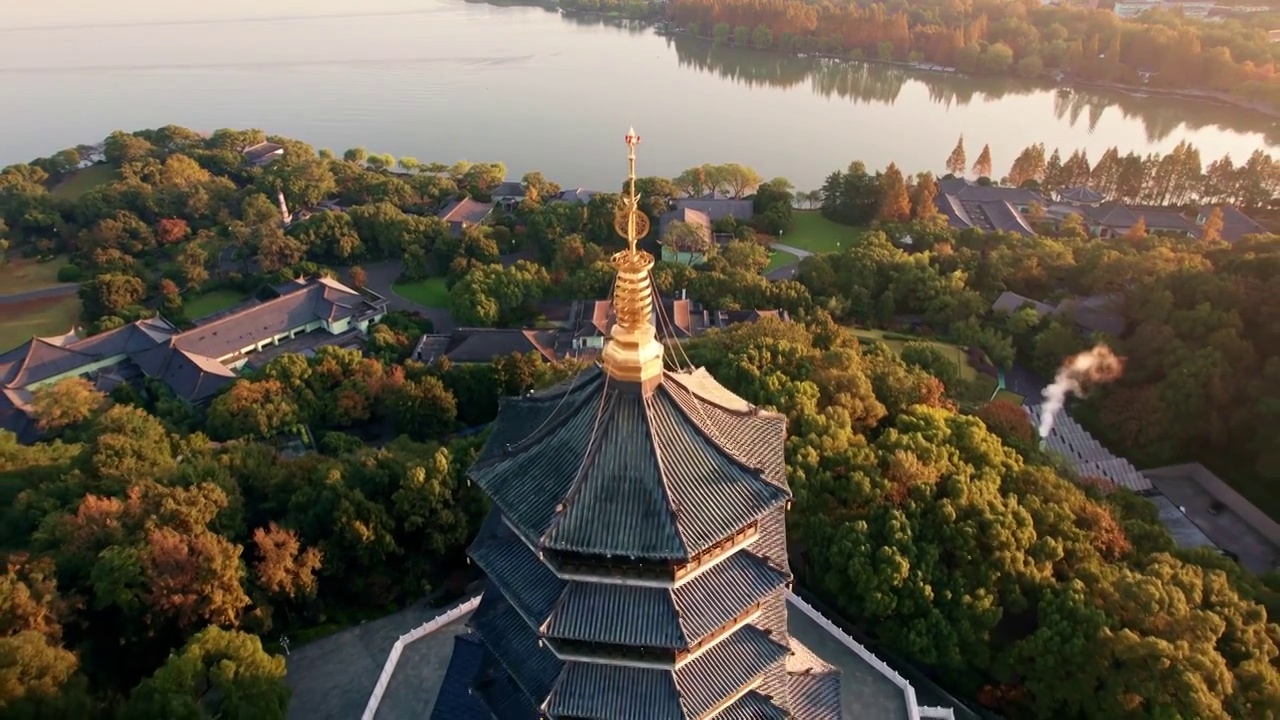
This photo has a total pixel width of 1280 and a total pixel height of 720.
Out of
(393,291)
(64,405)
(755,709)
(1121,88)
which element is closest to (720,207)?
(393,291)

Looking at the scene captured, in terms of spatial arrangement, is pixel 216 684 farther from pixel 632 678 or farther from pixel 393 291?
pixel 393 291

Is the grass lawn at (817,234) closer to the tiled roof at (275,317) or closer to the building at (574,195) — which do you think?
the building at (574,195)

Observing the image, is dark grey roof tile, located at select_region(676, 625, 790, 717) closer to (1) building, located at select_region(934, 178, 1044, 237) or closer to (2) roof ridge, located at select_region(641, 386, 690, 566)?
(2) roof ridge, located at select_region(641, 386, 690, 566)

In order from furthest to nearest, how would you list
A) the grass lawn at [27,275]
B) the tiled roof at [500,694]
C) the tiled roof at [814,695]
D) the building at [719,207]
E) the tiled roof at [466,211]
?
the tiled roof at [466,211] < the building at [719,207] < the grass lawn at [27,275] < the tiled roof at [814,695] < the tiled roof at [500,694]

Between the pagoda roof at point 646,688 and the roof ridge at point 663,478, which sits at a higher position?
the roof ridge at point 663,478

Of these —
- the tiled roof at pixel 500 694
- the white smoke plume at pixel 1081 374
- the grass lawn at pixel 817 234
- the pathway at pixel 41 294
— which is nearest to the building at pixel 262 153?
the pathway at pixel 41 294

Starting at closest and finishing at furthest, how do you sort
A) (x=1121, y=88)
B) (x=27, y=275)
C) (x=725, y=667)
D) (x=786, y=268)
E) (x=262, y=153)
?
(x=725, y=667), (x=786, y=268), (x=27, y=275), (x=262, y=153), (x=1121, y=88)

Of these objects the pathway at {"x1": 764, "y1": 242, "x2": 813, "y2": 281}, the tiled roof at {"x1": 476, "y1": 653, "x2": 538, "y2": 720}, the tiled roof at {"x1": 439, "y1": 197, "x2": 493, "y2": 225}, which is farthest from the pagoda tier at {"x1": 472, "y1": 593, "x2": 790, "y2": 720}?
the tiled roof at {"x1": 439, "y1": 197, "x2": 493, "y2": 225}

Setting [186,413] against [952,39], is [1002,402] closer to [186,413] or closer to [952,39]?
[186,413]
